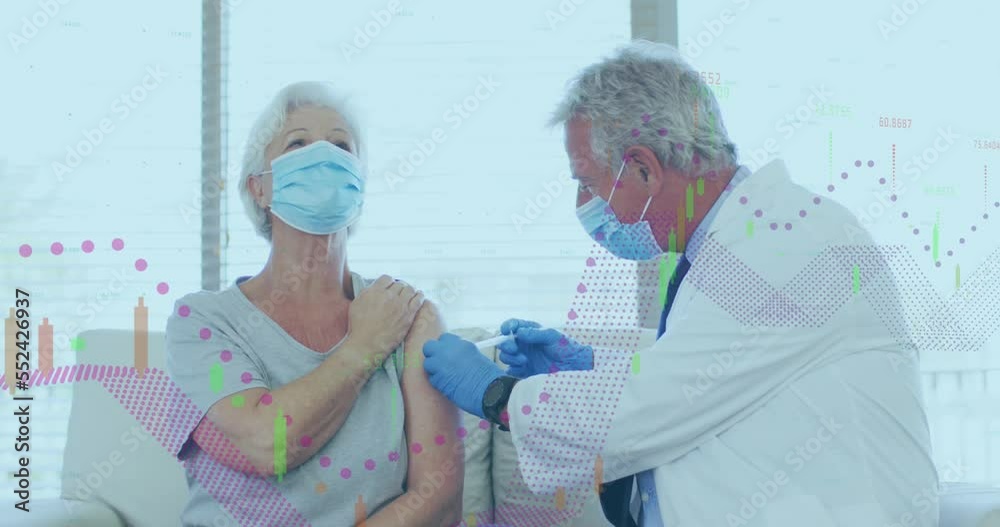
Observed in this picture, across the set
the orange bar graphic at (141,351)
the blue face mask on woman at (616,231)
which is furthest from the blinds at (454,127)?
the blue face mask on woman at (616,231)

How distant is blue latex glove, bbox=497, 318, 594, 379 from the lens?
5.34 ft

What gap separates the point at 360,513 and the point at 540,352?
16.7 inches

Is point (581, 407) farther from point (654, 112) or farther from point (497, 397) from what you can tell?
point (654, 112)

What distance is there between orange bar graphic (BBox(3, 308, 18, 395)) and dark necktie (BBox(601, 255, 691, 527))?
1417 mm

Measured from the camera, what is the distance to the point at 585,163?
1498 millimetres

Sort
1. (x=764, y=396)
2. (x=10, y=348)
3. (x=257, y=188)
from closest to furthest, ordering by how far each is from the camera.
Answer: (x=764, y=396) < (x=257, y=188) < (x=10, y=348)

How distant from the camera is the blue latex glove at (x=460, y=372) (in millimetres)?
1441

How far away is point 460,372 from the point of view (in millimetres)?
1458

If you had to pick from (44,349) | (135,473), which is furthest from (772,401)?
(44,349)

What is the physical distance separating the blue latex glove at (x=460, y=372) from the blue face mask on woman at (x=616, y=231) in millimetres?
280

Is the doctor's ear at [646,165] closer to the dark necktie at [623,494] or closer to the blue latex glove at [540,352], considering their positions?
the dark necktie at [623,494]

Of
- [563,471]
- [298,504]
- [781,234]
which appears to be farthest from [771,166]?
[298,504]

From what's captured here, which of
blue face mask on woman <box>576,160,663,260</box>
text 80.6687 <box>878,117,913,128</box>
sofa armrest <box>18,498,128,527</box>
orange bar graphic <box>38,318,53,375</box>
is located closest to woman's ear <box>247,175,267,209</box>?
blue face mask on woman <box>576,160,663,260</box>

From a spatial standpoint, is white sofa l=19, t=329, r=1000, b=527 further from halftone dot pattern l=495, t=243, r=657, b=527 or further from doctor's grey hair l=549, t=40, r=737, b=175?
doctor's grey hair l=549, t=40, r=737, b=175
